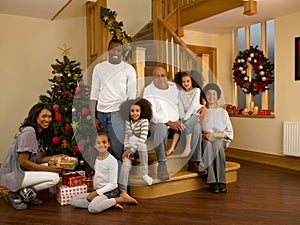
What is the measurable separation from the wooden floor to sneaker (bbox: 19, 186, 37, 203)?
10 cm

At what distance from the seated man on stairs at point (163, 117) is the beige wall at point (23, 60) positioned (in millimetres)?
2300

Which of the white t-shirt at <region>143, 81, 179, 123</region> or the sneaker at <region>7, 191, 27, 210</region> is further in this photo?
the white t-shirt at <region>143, 81, 179, 123</region>

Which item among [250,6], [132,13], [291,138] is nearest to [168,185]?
[291,138]

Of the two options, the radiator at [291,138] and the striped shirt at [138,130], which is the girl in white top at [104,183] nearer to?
the striped shirt at [138,130]

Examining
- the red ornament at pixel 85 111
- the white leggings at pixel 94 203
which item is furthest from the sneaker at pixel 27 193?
the red ornament at pixel 85 111

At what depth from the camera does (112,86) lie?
319 cm

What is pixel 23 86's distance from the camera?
4.84 m

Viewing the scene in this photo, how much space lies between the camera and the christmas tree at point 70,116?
362 cm

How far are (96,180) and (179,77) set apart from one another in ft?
4.71

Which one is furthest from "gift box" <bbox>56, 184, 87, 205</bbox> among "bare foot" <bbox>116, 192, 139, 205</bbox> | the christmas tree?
the christmas tree

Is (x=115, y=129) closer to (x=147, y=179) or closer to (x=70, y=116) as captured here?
(x=147, y=179)

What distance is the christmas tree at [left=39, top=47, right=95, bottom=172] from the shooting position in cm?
362

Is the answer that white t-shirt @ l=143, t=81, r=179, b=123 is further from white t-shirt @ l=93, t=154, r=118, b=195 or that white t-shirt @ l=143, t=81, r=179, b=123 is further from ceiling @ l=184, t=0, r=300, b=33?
ceiling @ l=184, t=0, r=300, b=33

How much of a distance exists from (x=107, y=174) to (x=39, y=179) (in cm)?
62
